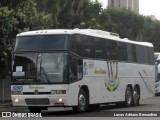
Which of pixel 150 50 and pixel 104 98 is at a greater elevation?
pixel 150 50

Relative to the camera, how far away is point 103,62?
22.6m

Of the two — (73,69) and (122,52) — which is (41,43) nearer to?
(73,69)

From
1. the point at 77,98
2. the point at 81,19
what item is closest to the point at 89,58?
the point at 77,98

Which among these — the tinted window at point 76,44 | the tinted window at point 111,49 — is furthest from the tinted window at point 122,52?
the tinted window at point 76,44

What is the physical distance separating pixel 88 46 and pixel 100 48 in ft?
4.05

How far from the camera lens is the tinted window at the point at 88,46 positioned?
20.9 m

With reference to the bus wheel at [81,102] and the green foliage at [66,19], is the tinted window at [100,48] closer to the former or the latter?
the bus wheel at [81,102]

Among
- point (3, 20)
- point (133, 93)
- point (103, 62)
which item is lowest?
point (133, 93)

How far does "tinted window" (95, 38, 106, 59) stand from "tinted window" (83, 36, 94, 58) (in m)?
0.44

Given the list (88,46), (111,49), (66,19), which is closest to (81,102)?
(88,46)

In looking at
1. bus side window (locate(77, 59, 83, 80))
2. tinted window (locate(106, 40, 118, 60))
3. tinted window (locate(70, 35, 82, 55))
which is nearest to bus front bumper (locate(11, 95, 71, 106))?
bus side window (locate(77, 59, 83, 80))

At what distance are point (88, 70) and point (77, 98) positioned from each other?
5.60 feet

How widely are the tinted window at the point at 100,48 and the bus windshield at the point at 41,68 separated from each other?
2984mm

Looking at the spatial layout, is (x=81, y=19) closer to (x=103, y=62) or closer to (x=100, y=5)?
(x=100, y=5)
